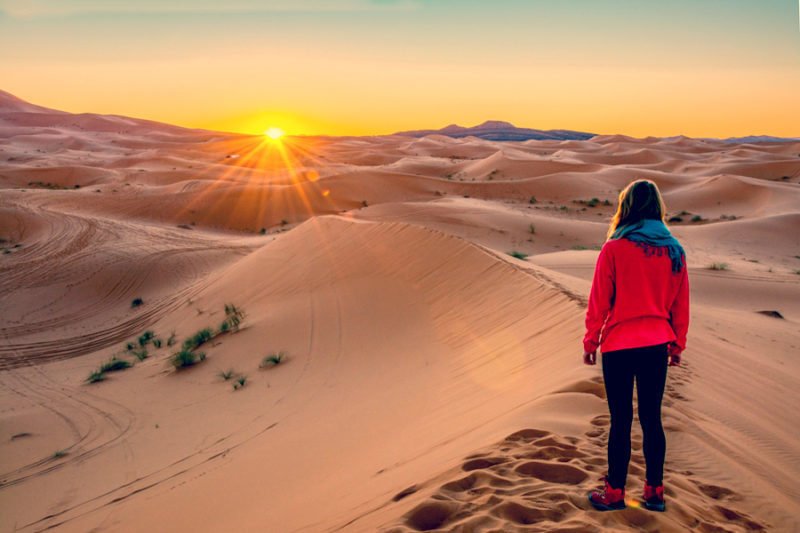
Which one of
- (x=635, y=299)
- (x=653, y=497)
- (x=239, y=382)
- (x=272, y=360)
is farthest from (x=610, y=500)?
(x=272, y=360)

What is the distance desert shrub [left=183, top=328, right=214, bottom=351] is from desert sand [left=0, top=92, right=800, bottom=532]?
22 centimetres

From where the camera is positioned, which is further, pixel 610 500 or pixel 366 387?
pixel 366 387

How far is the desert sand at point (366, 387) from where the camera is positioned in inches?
132

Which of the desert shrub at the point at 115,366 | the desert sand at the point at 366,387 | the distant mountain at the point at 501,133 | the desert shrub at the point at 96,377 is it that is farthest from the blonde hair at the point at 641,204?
the distant mountain at the point at 501,133

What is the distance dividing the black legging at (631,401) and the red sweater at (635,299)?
0.22ft

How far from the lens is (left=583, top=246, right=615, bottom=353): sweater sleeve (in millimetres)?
2898

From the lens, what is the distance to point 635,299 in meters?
2.84

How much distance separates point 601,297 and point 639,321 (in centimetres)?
22

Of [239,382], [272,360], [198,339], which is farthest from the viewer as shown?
[198,339]

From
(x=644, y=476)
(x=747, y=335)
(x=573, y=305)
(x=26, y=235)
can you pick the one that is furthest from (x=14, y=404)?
(x=26, y=235)

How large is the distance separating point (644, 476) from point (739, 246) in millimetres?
17461

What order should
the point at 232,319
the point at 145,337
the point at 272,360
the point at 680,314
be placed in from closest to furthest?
the point at 680,314 → the point at 272,360 → the point at 232,319 → the point at 145,337

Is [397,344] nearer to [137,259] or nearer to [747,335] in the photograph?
[747,335]

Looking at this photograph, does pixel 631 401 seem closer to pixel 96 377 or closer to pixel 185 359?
pixel 185 359
